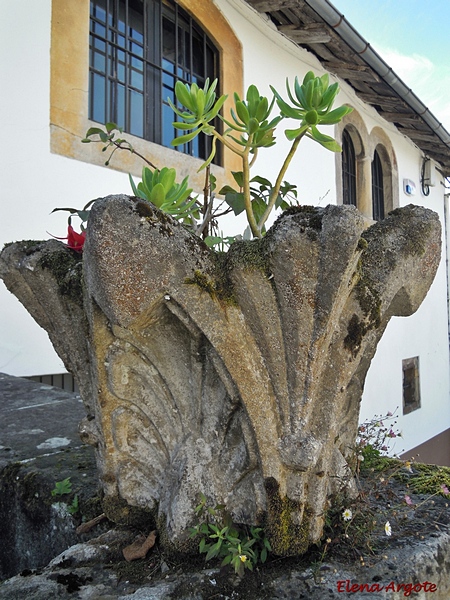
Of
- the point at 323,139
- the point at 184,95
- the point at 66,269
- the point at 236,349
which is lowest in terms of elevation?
the point at 236,349

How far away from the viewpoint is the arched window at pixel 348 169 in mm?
6773

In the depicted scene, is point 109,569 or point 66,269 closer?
point 109,569

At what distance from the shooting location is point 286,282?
3.09 ft

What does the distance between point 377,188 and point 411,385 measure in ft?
10.6

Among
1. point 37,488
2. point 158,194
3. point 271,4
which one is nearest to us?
point 158,194

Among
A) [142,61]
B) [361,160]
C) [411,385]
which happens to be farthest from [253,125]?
[411,385]

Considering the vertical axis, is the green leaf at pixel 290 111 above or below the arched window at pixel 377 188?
below

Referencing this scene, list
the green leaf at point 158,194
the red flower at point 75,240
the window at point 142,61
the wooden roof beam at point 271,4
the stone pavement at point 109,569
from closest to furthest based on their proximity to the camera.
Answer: the stone pavement at point 109,569 < the green leaf at point 158,194 < the red flower at point 75,240 < the window at point 142,61 < the wooden roof beam at point 271,4

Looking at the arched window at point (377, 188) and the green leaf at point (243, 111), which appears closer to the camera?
the green leaf at point (243, 111)

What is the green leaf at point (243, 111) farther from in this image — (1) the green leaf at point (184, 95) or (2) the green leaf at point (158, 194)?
(2) the green leaf at point (158, 194)

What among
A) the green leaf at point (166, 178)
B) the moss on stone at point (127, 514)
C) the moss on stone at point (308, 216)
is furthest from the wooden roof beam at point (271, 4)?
the moss on stone at point (127, 514)

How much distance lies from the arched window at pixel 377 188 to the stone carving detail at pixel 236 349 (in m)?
6.69

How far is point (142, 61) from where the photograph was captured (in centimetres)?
402

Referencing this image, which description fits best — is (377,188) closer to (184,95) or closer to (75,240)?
(184,95)
